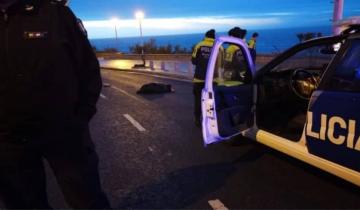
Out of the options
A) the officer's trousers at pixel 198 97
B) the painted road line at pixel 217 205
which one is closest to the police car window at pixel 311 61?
the officer's trousers at pixel 198 97

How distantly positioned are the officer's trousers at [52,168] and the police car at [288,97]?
242 cm

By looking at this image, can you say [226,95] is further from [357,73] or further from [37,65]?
[37,65]

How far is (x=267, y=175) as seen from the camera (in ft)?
17.1

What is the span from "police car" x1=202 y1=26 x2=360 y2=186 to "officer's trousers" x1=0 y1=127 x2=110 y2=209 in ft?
7.93

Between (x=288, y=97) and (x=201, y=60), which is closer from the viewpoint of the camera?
(x=288, y=97)

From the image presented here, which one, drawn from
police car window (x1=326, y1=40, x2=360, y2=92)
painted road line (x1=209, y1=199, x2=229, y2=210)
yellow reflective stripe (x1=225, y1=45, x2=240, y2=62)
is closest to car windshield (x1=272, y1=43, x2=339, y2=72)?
yellow reflective stripe (x1=225, y1=45, x2=240, y2=62)

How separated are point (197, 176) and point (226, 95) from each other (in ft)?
3.77

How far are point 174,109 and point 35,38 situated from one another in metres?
8.00

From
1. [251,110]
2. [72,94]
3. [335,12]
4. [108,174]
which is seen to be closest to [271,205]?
[251,110]

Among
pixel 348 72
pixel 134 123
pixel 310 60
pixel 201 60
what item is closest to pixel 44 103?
pixel 348 72

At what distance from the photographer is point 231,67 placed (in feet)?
20.1

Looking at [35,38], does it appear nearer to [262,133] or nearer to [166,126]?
[262,133]

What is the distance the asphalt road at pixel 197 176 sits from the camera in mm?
4469

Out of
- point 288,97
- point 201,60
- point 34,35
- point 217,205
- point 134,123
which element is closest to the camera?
point 34,35
